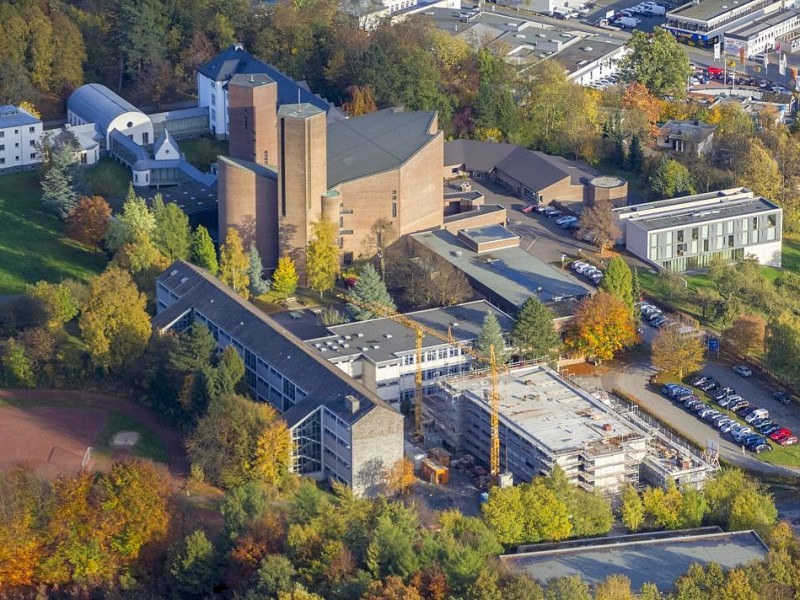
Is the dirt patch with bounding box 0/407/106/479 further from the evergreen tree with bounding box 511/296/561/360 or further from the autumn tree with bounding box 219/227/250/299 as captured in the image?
the evergreen tree with bounding box 511/296/561/360

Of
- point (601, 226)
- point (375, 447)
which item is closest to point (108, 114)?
point (601, 226)

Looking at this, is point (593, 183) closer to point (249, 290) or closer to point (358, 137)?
point (358, 137)

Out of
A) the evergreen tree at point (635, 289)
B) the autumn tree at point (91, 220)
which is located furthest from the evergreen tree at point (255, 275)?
the evergreen tree at point (635, 289)

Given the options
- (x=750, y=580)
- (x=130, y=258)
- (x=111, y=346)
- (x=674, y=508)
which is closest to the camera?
(x=750, y=580)

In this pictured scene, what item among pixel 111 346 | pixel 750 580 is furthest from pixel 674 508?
pixel 111 346

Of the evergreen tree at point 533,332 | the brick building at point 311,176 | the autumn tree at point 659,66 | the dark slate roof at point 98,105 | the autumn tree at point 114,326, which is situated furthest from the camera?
the autumn tree at point 659,66

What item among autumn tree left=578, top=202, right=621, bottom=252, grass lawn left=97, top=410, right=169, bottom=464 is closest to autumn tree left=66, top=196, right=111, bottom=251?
grass lawn left=97, top=410, right=169, bottom=464

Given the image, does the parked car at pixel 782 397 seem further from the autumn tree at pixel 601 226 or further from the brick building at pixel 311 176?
the brick building at pixel 311 176

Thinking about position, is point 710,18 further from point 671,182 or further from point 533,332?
point 533,332
